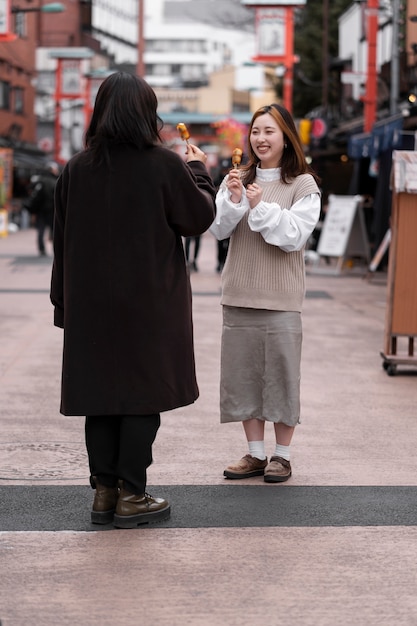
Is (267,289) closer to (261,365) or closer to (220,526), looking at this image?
(261,365)

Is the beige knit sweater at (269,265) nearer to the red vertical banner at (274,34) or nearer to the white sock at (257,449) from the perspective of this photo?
the white sock at (257,449)

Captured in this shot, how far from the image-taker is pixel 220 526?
526 cm

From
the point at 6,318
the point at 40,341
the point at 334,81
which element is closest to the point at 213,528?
the point at 40,341

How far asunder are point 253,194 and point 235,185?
0.31 feet

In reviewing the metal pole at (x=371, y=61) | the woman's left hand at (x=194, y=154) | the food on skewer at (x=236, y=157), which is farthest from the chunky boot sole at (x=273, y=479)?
the metal pole at (x=371, y=61)

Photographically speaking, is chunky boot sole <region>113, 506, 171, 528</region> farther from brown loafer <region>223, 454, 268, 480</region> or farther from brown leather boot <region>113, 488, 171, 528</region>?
brown loafer <region>223, 454, 268, 480</region>

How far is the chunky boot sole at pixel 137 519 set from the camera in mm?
5227

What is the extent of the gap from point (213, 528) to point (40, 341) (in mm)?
6838


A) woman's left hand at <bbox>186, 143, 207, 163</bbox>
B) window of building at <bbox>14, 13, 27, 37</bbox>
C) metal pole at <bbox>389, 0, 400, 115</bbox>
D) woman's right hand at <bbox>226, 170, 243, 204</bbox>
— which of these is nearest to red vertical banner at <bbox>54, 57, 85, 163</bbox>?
window of building at <bbox>14, 13, 27, 37</bbox>

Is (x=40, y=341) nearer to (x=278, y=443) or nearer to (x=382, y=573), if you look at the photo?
(x=278, y=443)

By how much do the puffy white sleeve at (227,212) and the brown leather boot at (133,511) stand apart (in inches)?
51.0

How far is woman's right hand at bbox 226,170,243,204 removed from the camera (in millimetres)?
5672

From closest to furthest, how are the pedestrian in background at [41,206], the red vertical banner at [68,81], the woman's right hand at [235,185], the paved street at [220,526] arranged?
the paved street at [220,526]
the woman's right hand at [235,185]
the pedestrian in background at [41,206]
the red vertical banner at [68,81]

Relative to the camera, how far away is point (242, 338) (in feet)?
19.8
